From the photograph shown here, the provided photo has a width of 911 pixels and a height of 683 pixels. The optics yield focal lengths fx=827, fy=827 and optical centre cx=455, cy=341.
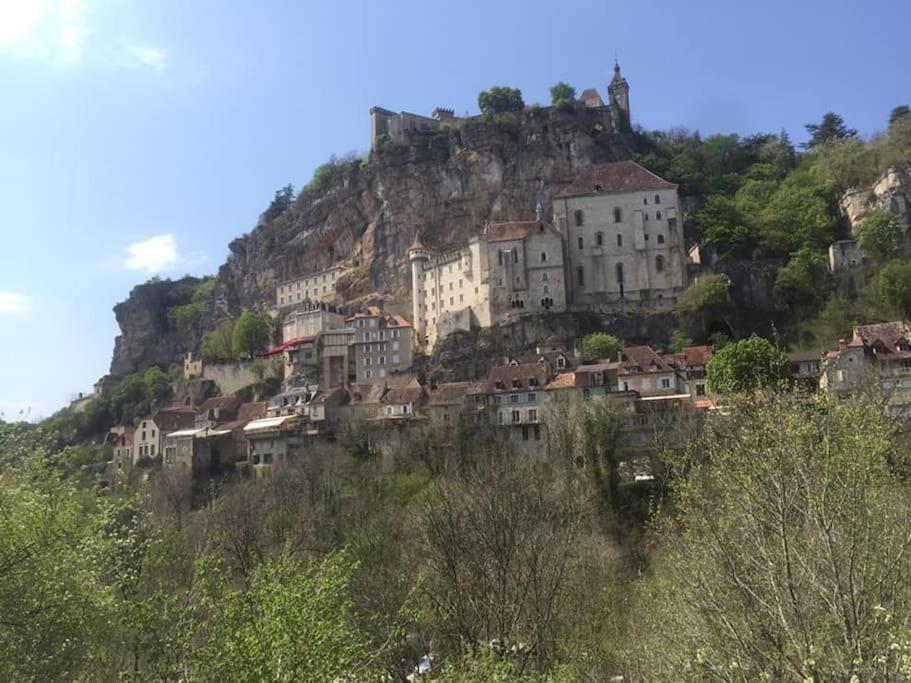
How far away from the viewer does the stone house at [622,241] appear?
254ft

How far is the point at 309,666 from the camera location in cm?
1289

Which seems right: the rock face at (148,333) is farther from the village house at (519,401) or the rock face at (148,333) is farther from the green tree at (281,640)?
the green tree at (281,640)

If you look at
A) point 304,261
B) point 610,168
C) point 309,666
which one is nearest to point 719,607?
point 309,666

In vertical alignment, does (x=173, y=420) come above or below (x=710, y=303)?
below

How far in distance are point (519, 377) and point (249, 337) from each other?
45.9 metres

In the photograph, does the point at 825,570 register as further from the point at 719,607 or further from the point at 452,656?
the point at 452,656

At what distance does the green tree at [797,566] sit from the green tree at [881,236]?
61.8 metres

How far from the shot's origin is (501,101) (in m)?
101

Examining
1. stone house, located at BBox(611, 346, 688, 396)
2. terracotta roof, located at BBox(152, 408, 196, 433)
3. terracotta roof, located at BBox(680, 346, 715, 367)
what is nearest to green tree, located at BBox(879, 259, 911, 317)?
terracotta roof, located at BBox(680, 346, 715, 367)

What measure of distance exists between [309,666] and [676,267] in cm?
6930

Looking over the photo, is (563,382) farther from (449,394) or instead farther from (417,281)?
(417,281)

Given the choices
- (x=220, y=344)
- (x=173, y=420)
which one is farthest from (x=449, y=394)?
(x=220, y=344)

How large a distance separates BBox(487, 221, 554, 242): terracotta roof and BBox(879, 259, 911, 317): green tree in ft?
95.4

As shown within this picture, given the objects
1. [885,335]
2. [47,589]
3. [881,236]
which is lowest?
[47,589]
